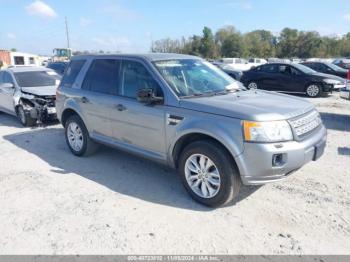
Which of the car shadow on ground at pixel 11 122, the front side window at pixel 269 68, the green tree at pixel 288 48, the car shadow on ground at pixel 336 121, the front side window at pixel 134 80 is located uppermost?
the green tree at pixel 288 48

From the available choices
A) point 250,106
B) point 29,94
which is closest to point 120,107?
point 250,106

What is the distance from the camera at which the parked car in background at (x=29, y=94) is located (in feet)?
27.0

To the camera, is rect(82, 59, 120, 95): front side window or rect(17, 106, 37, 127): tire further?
rect(17, 106, 37, 127): tire

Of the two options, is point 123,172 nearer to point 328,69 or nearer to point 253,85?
point 253,85

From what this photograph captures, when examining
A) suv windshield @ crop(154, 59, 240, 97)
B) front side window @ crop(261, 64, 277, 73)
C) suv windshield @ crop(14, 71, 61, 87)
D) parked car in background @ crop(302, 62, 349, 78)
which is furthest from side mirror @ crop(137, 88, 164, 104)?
parked car in background @ crop(302, 62, 349, 78)

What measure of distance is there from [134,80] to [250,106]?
1816mm

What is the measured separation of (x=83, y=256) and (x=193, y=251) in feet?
3.43

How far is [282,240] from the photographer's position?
10.5ft

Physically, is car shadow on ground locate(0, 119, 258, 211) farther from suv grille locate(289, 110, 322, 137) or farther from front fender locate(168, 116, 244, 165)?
Result: suv grille locate(289, 110, 322, 137)

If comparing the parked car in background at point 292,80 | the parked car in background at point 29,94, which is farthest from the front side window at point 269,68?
the parked car in background at point 29,94

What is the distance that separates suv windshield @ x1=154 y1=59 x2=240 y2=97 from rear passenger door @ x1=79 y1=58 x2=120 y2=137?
920mm

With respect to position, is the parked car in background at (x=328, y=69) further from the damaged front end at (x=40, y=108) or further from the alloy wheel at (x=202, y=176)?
the alloy wheel at (x=202, y=176)

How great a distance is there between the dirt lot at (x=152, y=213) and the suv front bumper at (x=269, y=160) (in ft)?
1.64

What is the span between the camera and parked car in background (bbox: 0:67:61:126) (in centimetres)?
824
